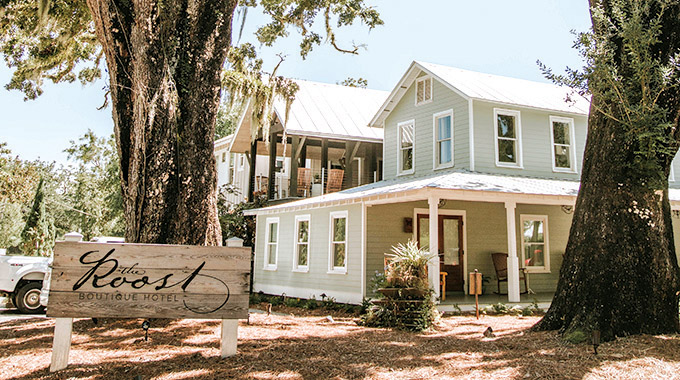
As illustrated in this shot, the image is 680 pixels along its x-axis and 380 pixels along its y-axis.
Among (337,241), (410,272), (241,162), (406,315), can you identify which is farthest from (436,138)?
(241,162)

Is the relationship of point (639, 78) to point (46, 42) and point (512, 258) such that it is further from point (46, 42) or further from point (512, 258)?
point (46, 42)

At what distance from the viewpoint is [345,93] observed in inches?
786

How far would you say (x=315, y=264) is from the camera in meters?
13.1

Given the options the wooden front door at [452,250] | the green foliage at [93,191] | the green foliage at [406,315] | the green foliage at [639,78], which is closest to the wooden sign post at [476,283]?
the green foliage at [406,315]

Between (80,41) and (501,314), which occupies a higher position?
(80,41)

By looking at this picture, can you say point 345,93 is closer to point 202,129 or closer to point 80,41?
point 80,41

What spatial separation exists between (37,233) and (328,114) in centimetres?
1269

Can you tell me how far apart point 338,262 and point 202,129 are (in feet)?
21.4

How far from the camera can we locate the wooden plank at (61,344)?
14.8ft

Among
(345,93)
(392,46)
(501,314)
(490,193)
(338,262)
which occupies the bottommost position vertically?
(501,314)

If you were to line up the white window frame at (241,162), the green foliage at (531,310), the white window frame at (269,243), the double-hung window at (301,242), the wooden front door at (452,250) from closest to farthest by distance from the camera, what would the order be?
the green foliage at (531,310)
the wooden front door at (452,250)
the double-hung window at (301,242)
the white window frame at (269,243)
the white window frame at (241,162)

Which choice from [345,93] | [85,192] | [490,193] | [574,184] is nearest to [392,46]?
[345,93]

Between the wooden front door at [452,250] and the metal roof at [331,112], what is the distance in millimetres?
5023

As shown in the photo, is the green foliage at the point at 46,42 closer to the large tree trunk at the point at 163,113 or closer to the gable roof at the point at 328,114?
the large tree trunk at the point at 163,113
